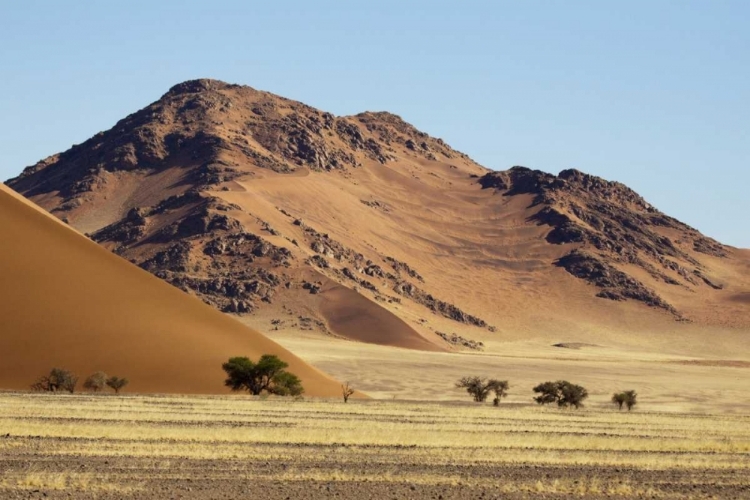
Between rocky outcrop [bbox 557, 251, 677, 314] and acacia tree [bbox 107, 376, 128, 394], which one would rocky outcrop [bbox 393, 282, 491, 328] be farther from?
acacia tree [bbox 107, 376, 128, 394]

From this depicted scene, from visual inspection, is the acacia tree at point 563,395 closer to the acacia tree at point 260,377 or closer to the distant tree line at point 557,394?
the distant tree line at point 557,394

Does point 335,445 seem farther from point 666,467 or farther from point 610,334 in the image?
point 610,334

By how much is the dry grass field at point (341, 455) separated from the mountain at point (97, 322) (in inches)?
546

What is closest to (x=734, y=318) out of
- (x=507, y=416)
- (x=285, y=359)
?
(x=285, y=359)

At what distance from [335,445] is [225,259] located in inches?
4817

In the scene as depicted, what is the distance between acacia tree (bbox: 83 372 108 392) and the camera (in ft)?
A: 183

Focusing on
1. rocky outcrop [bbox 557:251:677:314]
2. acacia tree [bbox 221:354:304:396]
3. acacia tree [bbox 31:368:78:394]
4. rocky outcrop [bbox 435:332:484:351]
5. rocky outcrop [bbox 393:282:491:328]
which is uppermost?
rocky outcrop [bbox 557:251:677:314]

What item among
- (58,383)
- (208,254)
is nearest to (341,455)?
(58,383)

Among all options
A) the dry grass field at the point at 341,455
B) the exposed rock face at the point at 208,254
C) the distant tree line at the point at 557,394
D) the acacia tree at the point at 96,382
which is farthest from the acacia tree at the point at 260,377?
the exposed rock face at the point at 208,254

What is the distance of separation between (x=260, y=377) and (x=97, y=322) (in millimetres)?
9472

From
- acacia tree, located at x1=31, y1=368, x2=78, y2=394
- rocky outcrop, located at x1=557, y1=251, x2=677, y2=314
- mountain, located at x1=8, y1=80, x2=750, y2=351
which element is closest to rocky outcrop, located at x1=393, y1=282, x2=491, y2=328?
mountain, located at x1=8, y1=80, x2=750, y2=351

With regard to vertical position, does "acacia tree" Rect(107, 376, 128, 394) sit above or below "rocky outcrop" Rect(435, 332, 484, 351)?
below

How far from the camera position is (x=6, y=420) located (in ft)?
116

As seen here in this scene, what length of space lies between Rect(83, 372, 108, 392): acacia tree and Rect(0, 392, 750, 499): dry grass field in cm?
1028
